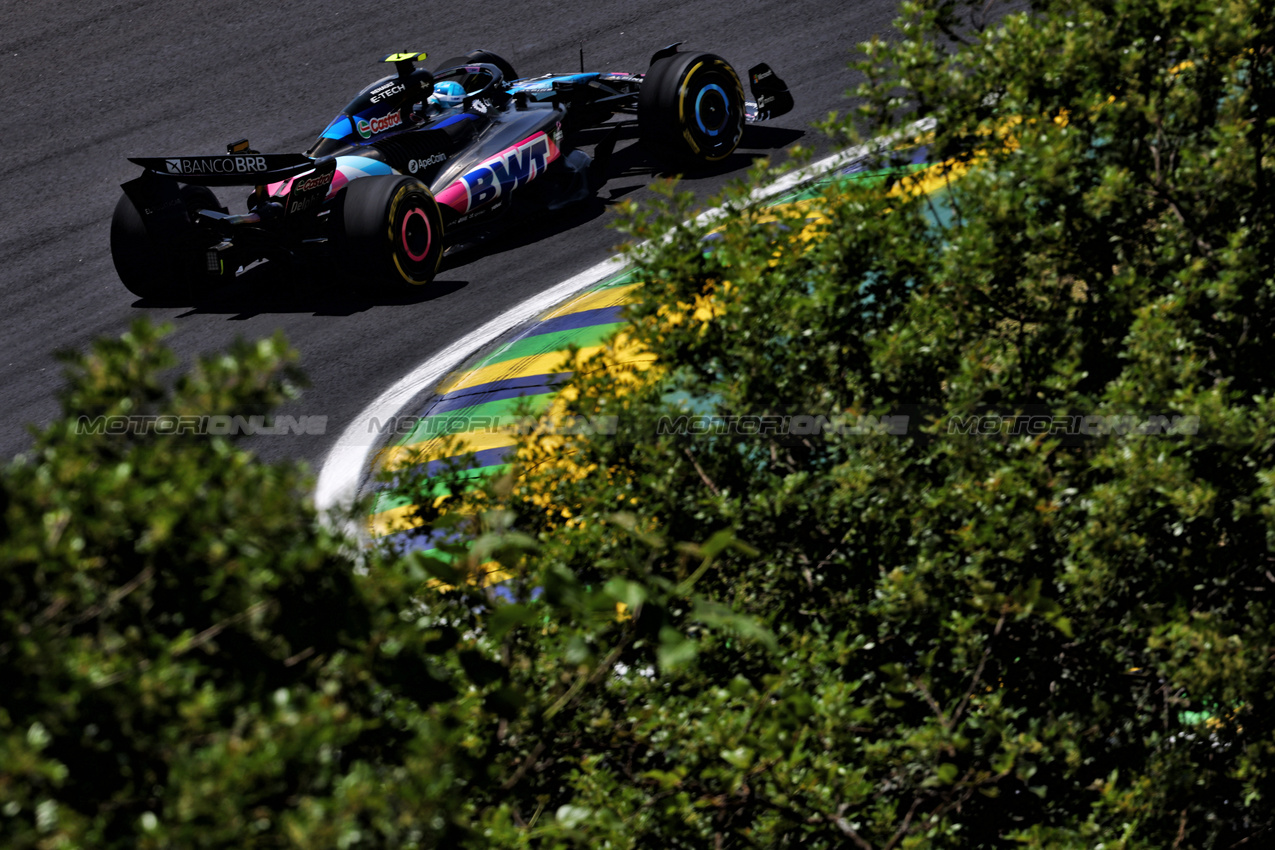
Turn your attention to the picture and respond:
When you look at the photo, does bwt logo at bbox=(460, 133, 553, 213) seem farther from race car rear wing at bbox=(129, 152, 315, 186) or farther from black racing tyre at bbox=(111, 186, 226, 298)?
black racing tyre at bbox=(111, 186, 226, 298)

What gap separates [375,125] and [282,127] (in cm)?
430

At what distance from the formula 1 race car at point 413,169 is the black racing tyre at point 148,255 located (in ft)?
0.04

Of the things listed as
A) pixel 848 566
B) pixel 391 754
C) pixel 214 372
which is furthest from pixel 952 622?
pixel 214 372

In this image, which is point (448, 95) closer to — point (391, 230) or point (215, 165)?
point (391, 230)

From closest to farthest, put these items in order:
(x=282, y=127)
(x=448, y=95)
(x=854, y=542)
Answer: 1. (x=854, y=542)
2. (x=448, y=95)
3. (x=282, y=127)

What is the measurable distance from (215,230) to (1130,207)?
7.81m

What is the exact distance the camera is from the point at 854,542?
3.21 metres

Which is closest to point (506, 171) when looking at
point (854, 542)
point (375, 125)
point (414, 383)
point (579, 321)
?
point (375, 125)

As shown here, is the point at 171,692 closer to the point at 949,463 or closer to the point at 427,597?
the point at 427,597

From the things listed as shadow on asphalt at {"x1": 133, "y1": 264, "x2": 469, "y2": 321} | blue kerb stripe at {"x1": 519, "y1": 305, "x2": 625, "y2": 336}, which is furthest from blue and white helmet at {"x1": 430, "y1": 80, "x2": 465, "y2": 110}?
blue kerb stripe at {"x1": 519, "y1": 305, "x2": 625, "y2": 336}

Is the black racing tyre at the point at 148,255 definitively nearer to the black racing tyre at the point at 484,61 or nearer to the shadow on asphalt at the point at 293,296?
the shadow on asphalt at the point at 293,296

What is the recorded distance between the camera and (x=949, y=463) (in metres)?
3.12

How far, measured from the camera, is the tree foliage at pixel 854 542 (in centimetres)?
179

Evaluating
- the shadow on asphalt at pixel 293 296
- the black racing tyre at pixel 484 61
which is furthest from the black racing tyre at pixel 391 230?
the black racing tyre at pixel 484 61
